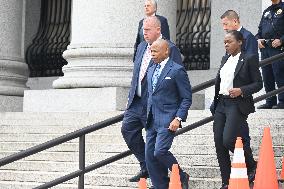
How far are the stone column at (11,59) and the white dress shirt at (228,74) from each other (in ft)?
28.3

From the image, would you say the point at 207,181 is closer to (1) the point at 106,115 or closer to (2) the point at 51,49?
(1) the point at 106,115

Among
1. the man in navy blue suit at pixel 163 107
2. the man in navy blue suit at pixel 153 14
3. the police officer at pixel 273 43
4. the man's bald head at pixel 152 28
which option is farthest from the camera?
the police officer at pixel 273 43

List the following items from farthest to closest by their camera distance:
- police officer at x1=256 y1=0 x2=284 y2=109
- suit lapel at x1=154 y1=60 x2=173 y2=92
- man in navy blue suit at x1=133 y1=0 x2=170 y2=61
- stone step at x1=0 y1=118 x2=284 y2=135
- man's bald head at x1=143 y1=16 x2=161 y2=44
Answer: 1. police officer at x1=256 y1=0 x2=284 y2=109
2. stone step at x1=0 y1=118 x2=284 y2=135
3. man in navy blue suit at x1=133 y1=0 x2=170 y2=61
4. man's bald head at x1=143 y1=16 x2=161 y2=44
5. suit lapel at x1=154 y1=60 x2=173 y2=92

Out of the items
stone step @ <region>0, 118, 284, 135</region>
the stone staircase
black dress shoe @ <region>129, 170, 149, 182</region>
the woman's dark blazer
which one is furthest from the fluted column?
the woman's dark blazer

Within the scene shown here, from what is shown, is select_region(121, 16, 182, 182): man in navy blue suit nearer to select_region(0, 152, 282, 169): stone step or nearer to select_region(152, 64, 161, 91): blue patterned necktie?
select_region(152, 64, 161, 91): blue patterned necktie

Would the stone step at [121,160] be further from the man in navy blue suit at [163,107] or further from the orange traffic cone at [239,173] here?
the orange traffic cone at [239,173]

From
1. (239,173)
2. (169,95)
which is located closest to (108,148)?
(169,95)

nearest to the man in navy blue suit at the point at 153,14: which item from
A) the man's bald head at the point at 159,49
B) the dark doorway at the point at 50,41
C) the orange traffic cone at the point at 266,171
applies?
the man's bald head at the point at 159,49

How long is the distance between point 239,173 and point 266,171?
0.48 m

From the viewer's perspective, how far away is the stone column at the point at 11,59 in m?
16.9

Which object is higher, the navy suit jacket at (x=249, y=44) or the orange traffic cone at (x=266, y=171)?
the navy suit jacket at (x=249, y=44)

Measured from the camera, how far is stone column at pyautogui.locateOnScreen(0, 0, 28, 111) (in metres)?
16.9

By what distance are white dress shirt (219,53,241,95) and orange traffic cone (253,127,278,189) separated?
2.65 feet

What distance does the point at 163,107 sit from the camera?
8.62 meters
